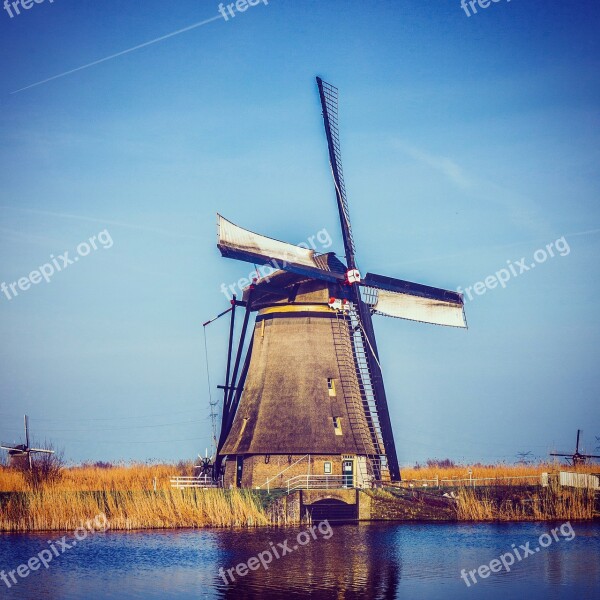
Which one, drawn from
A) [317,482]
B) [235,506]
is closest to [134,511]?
[235,506]

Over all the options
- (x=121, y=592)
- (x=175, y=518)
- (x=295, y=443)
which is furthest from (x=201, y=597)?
(x=295, y=443)

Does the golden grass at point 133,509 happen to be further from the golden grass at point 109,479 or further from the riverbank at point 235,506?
the golden grass at point 109,479

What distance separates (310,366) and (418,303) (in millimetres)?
4900

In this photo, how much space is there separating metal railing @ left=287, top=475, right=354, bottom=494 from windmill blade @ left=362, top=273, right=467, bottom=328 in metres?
6.66

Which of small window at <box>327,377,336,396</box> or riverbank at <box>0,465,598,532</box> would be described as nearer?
riverbank at <box>0,465,598,532</box>

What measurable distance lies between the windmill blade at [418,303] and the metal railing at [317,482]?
6.66 meters

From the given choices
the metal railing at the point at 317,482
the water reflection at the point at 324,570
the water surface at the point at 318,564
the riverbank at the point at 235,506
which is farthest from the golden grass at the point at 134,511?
the metal railing at the point at 317,482

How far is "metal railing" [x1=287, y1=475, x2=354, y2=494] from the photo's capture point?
3288cm

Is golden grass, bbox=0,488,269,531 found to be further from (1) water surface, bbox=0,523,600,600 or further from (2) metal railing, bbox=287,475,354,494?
(2) metal railing, bbox=287,475,354,494

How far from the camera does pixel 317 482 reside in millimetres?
33188

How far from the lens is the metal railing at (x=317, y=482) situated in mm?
32875

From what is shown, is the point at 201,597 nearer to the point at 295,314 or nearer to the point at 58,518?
the point at 58,518

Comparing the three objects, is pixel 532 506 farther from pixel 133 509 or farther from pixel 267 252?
pixel 133 509

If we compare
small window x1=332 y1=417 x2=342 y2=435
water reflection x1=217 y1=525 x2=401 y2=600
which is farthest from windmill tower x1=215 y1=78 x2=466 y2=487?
water reflection x1=217 y1=525 x2=401 y2=600
